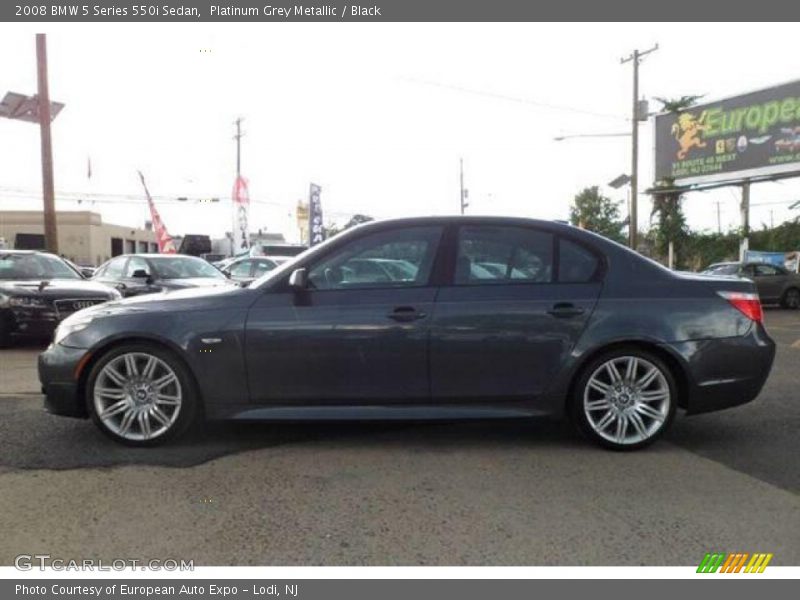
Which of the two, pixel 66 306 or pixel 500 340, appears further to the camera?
pixel 66 306

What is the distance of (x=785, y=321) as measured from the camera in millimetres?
14992

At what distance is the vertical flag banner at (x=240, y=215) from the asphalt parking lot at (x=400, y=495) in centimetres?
2943

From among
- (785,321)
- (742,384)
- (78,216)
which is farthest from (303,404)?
(78,216)

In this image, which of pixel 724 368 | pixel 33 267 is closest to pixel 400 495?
pixel 724 368

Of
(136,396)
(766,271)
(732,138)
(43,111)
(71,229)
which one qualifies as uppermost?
(732,138)

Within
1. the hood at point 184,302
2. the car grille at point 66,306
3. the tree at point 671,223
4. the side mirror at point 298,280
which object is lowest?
the car grille at point 66,306

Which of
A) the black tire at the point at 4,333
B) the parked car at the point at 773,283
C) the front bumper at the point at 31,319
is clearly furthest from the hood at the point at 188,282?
the parked car at the point at 773,283

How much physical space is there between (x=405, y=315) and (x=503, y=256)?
0.81m

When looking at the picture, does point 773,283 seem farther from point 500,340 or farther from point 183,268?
point 500,340

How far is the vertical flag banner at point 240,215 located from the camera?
112 ft

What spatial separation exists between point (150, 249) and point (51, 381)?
6870 cm

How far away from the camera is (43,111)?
1581cm

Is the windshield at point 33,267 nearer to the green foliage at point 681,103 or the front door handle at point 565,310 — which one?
the front door handle at point 565,310

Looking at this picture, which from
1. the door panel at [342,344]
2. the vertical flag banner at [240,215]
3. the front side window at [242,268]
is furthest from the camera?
the vertical flag banner at [240,215]
